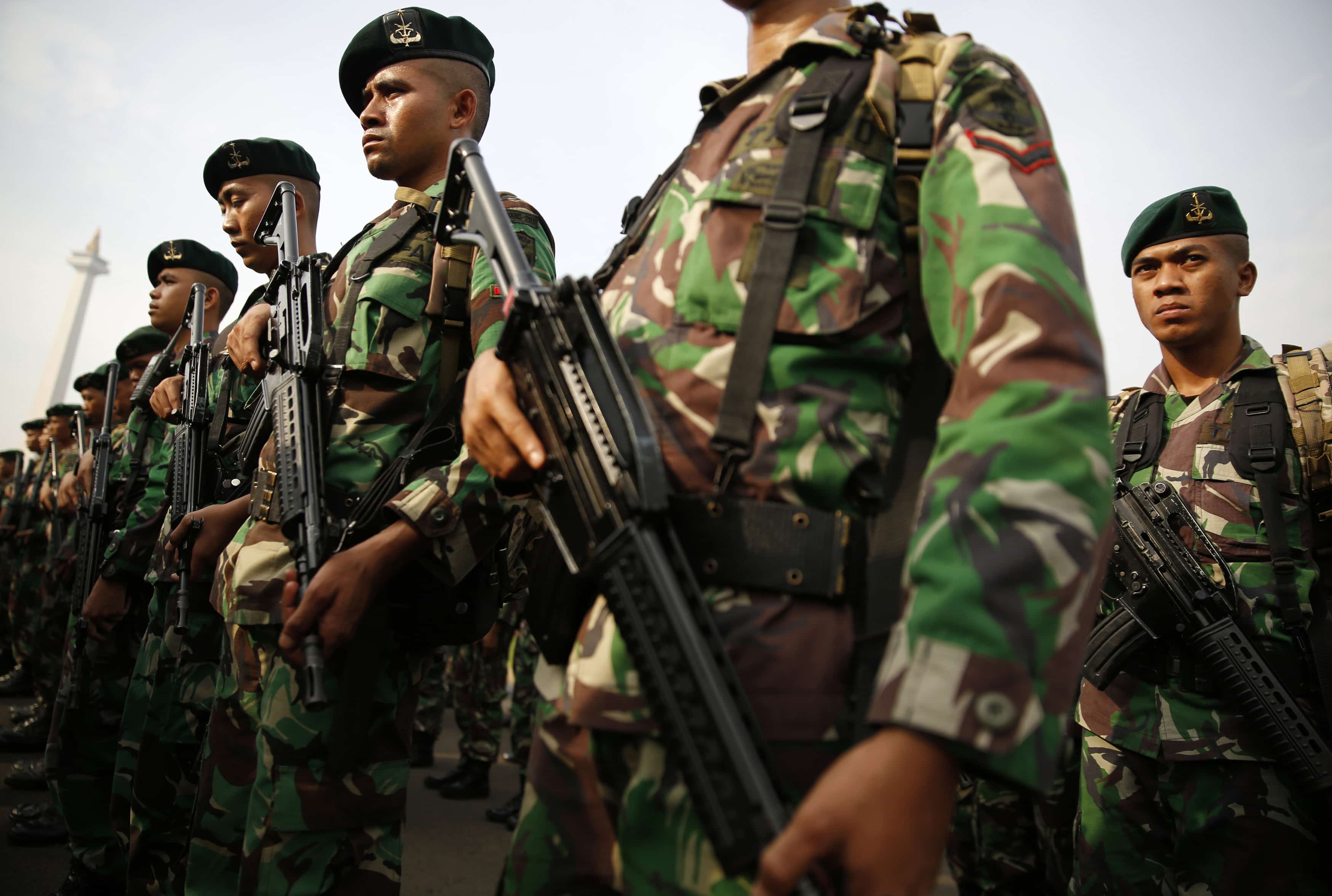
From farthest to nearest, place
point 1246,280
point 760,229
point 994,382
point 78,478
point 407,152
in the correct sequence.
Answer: point 78,478, point 1246,280, point 407,152, point 760,229, point 994,382

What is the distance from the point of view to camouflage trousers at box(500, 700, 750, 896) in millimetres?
1040

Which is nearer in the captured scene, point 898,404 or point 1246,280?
point 898,404

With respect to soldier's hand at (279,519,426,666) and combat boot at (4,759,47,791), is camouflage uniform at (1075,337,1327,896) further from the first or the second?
combat boot at (4,759,47,791)

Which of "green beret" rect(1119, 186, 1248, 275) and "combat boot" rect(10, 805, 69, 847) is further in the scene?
"combat boot" rect(10, 805, 69, 847)

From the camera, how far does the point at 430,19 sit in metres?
2.75

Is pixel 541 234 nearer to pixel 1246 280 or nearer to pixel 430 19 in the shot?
pixel 430 19

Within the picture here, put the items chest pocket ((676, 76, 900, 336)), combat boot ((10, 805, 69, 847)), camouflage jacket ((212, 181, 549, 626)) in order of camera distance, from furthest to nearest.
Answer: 1. combat boot ((10, 805, 69, 847))
2. camouflage jacket ((212, 181, 549, 626))
3. chest pocket ((676, 76, 900, 336))

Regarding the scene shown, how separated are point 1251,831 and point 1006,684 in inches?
103

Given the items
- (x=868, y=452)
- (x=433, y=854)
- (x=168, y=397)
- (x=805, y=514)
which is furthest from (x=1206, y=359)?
(x=168, y=397)

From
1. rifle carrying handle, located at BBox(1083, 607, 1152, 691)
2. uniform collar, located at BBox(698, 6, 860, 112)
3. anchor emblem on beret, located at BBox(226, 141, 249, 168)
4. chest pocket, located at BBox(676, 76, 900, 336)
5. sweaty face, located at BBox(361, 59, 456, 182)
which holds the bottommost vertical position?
rifle carrying handle, located at BBox(1083, 607, 1152, 691)

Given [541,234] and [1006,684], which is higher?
[541,234]

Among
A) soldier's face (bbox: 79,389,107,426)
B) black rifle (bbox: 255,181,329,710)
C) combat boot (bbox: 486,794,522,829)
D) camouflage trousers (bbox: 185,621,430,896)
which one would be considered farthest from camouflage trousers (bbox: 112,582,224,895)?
Answer: soldier's face (bbox: 79,389,107,426)

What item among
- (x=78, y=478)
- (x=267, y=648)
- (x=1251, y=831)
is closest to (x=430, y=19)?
(x=267, y=648)

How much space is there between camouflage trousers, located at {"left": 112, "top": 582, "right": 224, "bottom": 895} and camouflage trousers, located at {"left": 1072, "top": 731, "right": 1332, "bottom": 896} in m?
3.31
